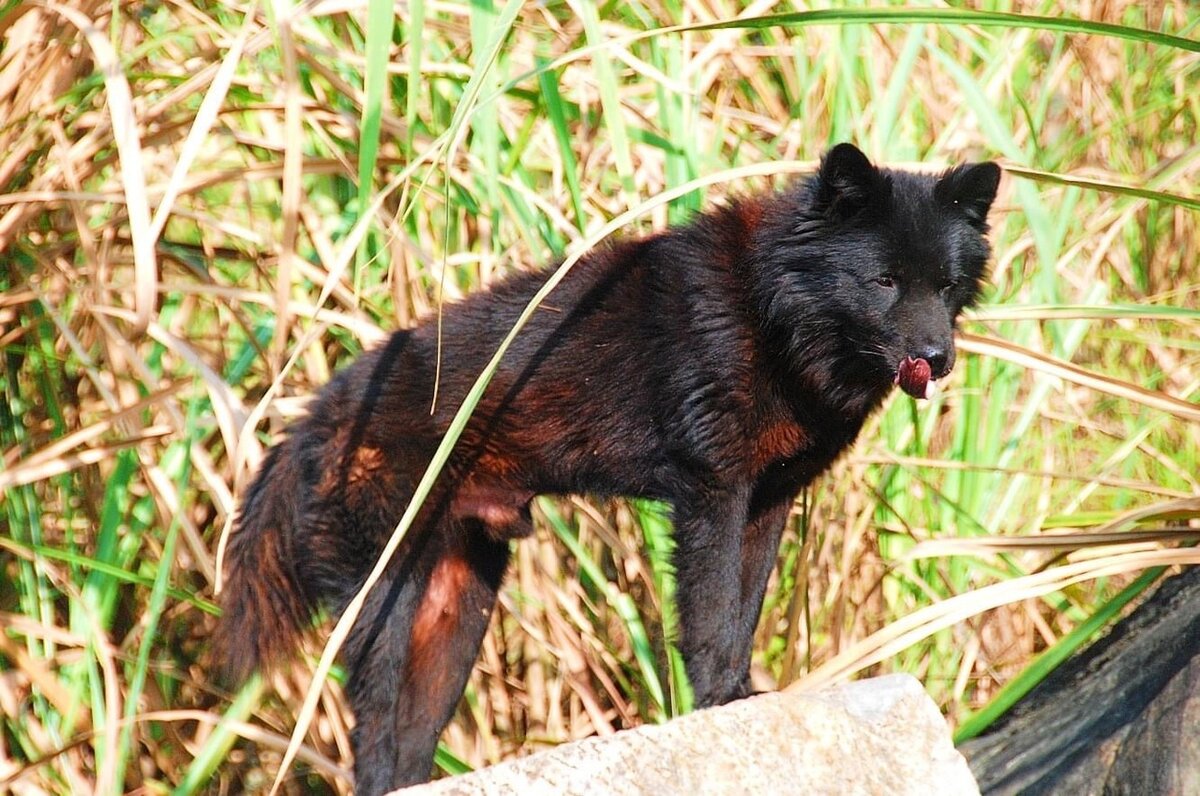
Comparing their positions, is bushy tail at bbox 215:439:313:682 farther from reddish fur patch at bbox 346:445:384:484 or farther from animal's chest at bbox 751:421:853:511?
animal's chest at bbox 751:421:853:511

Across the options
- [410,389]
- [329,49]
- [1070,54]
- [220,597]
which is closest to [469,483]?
[410,389]


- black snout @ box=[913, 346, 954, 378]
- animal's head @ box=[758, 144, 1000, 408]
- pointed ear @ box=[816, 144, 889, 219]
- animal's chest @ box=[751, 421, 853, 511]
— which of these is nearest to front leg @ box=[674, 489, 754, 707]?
animal's chest @ box=[751, 421, 853, 511]

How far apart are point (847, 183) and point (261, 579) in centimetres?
169

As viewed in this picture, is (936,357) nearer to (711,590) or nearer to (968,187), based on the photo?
(968,187)

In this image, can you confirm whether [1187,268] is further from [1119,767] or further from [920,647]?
[1119,767]

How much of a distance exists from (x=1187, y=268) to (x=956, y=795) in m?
3.44

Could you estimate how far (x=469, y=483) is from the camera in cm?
336

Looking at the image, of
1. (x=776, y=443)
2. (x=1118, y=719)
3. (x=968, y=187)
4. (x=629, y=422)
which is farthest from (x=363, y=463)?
(x=1118, y=719)

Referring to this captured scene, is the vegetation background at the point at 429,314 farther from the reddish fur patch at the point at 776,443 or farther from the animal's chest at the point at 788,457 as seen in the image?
the reddish fur patch at the point at 776,443

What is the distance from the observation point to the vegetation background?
3.20 meters

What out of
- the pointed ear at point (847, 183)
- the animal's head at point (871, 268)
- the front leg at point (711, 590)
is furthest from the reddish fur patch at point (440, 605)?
the pointed ear at point (847, 183)

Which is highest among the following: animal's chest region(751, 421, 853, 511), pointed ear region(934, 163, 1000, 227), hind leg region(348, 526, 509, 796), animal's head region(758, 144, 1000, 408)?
pointed ear region(934, 163, 1000, 227)

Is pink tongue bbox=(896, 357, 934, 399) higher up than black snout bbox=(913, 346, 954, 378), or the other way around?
black snout bbox=(913, 346, 954, 378)

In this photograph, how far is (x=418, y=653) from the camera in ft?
11.0
